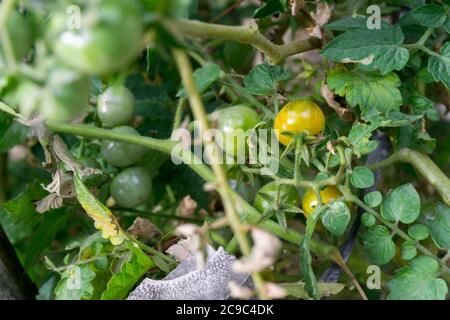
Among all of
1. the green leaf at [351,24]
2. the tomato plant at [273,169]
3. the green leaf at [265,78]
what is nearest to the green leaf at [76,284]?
the tomato plant at [273,169]

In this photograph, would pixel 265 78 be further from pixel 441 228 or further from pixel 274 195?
pixel 441 228

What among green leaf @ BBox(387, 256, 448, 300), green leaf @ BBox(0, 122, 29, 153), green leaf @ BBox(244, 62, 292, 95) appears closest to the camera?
green leaf @ BBox(387, 256, 448, 300)

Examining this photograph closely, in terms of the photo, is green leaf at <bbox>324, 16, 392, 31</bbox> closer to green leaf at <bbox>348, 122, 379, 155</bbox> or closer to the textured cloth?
green leaf at <bbox>348, 122, 379, 155</bbox>

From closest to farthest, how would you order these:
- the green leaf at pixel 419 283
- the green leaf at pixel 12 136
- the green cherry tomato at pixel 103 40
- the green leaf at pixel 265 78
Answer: the green cherry tomato at pixel 103 40 → the green leaf at pixel 419 283 → the green leaf at pixel 265 78 → the green leaf at pixel 12 136

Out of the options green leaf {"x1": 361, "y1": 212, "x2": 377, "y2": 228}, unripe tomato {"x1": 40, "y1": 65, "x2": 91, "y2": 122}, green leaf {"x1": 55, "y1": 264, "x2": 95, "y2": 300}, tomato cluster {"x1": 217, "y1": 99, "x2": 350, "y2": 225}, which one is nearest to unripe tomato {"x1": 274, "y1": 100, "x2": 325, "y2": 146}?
tomato cluster {"x1": 217, "y1": 99, "x2": 350, "y2": 225}

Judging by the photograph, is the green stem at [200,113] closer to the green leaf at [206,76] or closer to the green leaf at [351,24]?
the green leaf at [206,76]

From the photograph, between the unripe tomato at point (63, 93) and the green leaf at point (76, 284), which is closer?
the unripe tomato at point (63, 93)
